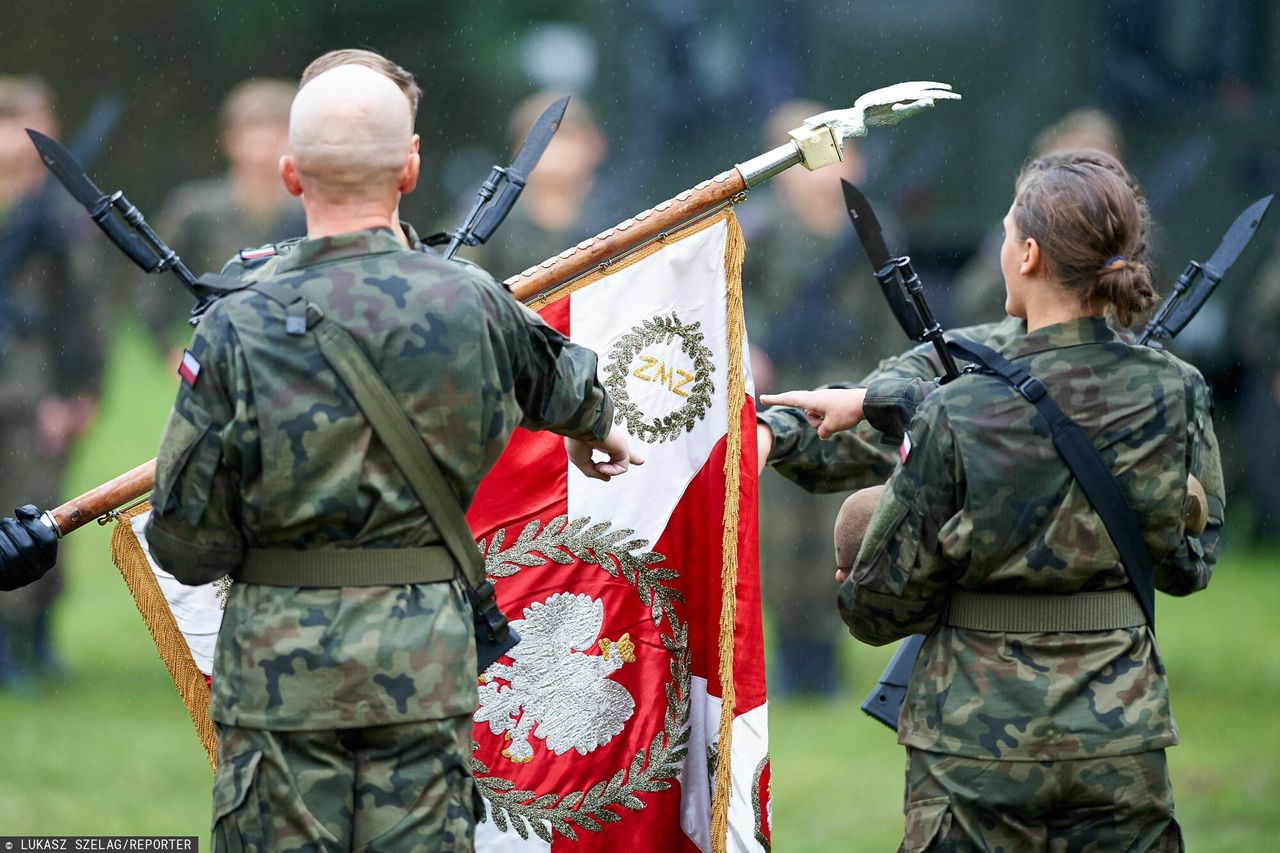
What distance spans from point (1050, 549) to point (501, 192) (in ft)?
3.82

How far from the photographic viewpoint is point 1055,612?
110 inches

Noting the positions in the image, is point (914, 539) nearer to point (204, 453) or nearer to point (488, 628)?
point (488, 628)

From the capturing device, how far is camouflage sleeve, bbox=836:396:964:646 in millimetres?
2812

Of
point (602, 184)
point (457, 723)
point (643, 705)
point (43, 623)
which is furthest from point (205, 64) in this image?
point (457, 723)

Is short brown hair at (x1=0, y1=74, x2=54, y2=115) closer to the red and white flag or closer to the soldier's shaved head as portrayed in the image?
the red and white flag

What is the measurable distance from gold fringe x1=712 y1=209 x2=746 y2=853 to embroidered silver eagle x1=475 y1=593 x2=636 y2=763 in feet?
0.61

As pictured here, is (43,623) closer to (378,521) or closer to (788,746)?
(788,746)

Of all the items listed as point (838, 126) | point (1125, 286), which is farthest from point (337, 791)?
point (838, 126)

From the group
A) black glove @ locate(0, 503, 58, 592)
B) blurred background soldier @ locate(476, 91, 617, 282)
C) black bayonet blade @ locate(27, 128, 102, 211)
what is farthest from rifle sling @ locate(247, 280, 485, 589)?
blurred background soldier @ locate(476, 91, 617, 282)

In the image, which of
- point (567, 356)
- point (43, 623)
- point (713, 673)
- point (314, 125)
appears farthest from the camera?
point (43, 623)

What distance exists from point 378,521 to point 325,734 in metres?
0.31

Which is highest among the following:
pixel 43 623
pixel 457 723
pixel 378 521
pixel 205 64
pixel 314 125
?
pixel 205 64

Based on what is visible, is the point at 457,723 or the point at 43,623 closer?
the point at 457,723

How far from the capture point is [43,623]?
24.0 ft
